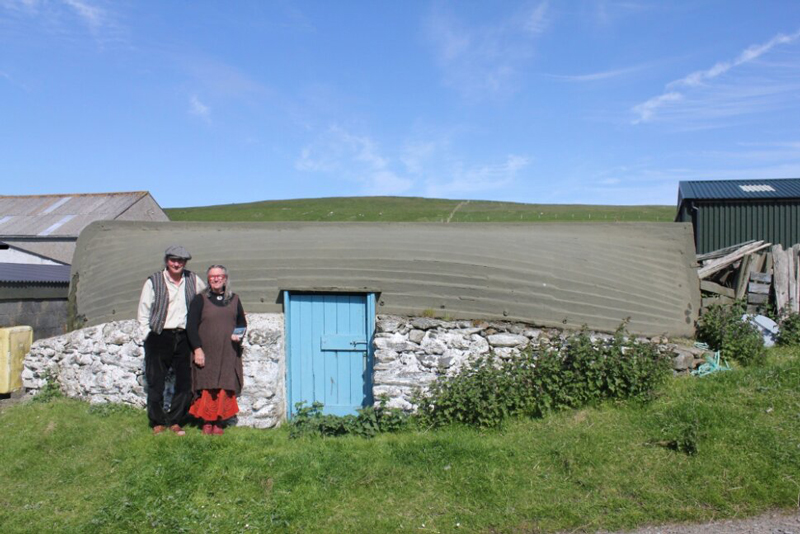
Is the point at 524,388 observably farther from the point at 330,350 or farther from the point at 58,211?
the point at 58,211

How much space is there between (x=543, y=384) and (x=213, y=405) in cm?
387

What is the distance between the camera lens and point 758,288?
9.20m

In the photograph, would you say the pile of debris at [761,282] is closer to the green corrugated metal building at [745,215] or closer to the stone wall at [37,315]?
the green corrugated metal building at [745,215]

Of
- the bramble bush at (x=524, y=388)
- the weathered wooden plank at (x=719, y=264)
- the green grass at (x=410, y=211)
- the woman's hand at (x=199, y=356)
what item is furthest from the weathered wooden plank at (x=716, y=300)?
the green grass at (x=410, y=211)

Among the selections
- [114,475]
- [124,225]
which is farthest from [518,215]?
[114,475]

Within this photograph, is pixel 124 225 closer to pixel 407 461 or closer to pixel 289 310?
pixel 289 310

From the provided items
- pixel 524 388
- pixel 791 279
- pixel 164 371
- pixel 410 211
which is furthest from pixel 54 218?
pixel 410 211

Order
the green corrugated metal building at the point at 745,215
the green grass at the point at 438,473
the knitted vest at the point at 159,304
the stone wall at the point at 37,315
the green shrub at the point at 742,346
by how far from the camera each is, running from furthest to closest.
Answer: the green corrugated metal building at the point at 745,215
the stone wall at the point at 37,315
the green shrub at the point at 742,346
the knitted vest at the point at 159,304
the green grass at the point at 438,473

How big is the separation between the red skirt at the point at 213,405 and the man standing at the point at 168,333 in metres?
0.16

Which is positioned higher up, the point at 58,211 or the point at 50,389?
the point at 58,211

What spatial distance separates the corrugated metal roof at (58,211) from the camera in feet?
87.8

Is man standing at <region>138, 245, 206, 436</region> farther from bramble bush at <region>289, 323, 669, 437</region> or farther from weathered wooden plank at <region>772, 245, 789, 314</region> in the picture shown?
weathered wooden plank at <region>772, 245, 789, 314</region>

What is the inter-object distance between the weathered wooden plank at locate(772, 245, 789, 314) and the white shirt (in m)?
8.38

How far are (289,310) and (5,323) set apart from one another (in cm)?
607
